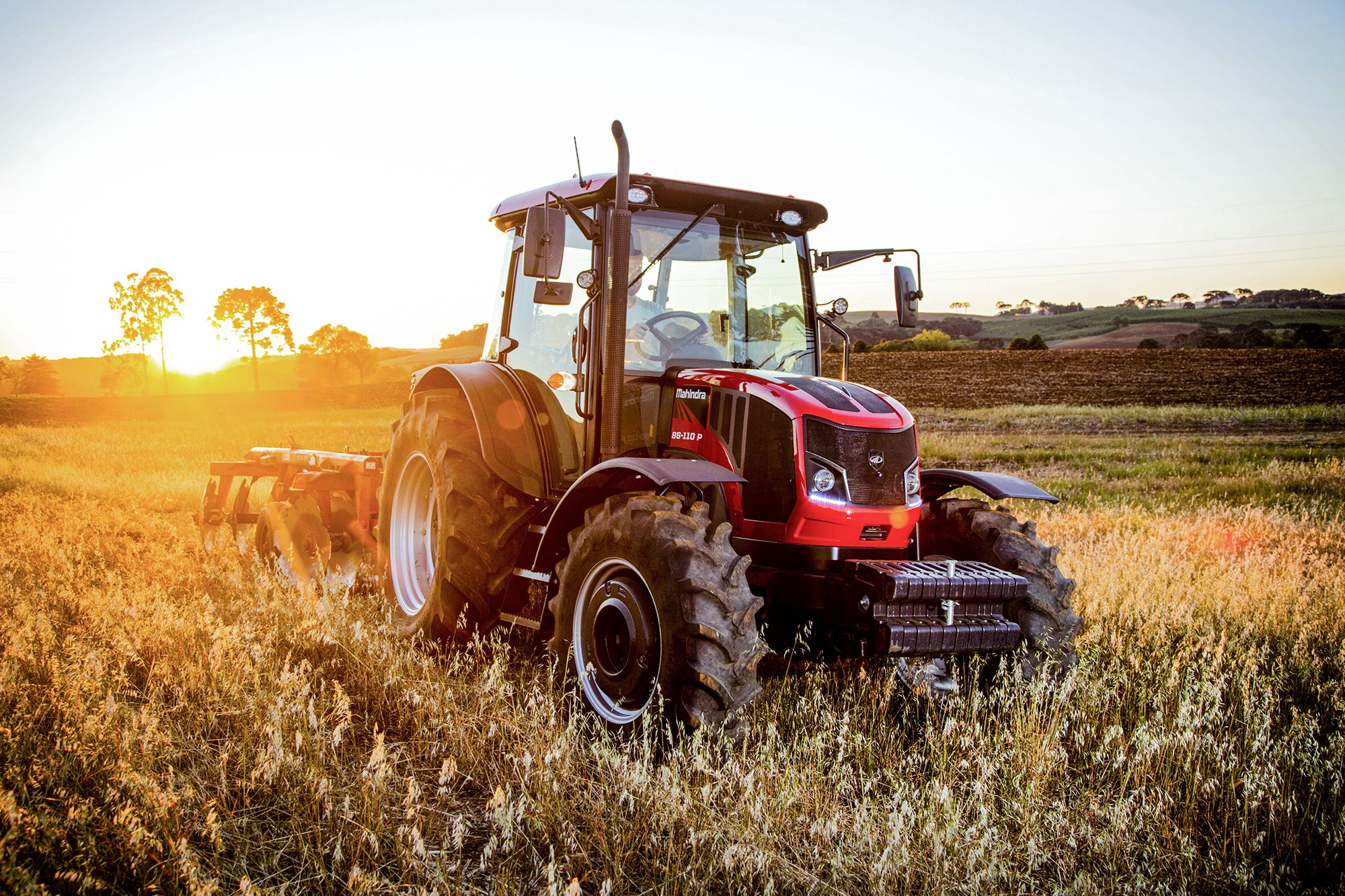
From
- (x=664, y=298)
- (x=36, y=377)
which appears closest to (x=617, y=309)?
(x=664, y=298)

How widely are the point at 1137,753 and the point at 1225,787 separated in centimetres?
50

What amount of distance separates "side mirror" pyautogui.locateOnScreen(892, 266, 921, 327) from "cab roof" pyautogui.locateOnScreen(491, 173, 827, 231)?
1.90ft

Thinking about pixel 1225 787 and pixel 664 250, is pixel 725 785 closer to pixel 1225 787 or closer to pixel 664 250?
pixel 1225 787

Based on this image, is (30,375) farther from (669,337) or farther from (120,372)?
(669,337)

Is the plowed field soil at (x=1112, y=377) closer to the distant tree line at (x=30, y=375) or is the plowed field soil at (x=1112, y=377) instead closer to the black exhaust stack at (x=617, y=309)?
the black exhaust stack at (x=617, y=309)

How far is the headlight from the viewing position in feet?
13.5

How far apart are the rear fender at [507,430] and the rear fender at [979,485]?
212 centimetres

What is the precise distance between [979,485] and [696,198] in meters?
2.11

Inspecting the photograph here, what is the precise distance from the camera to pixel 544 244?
13.5 feet

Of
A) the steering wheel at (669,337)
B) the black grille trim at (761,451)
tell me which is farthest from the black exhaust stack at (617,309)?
the black grille trim at (761,451)

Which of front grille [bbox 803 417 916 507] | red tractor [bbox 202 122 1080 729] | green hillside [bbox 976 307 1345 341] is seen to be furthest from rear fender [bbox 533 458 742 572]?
green hillside [bbox 976 307 1345 341]

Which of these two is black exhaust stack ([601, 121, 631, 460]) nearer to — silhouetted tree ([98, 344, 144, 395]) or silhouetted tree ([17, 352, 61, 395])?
silhouetted tree ([98, 344, 144, 395])

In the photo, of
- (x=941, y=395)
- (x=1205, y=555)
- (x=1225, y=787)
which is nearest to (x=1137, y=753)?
(x=1225, y=787)

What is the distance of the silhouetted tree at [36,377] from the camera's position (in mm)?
77000
